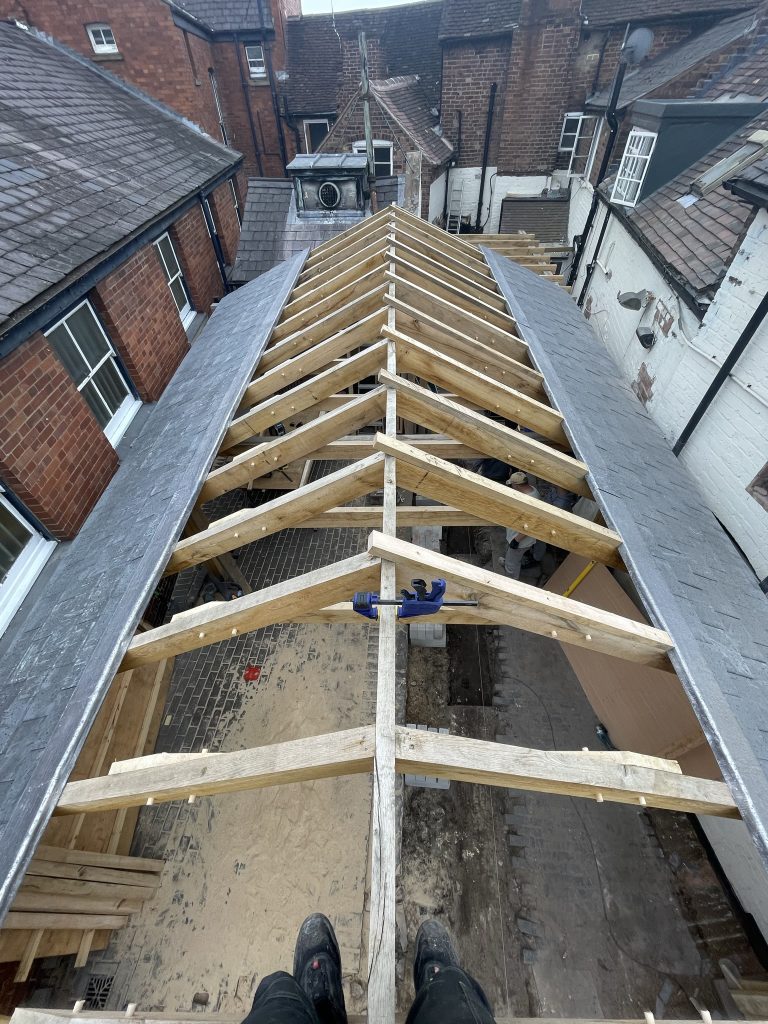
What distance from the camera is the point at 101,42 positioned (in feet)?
Result: 42.3

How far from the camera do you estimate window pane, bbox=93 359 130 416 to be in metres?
6.12

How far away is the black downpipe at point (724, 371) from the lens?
479 centimetres

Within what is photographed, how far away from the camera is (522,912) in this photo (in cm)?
445

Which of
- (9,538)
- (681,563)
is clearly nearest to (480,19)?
(681,563)

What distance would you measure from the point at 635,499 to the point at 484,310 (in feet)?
11.7

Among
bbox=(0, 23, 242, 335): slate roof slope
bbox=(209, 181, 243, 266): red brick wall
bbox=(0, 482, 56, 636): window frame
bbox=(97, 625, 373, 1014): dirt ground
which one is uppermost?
bbox=(0, 23, 242, 335): slate roof slope

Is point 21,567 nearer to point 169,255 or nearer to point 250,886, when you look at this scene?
point 250,886

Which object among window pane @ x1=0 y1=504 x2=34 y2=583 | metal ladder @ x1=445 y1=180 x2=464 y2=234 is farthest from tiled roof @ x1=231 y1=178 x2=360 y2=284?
metal ladder @ x1=445 y1=180 x2=464 y2=234

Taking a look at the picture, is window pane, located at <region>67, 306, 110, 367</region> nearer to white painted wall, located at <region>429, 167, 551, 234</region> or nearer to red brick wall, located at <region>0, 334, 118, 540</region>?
red brick wall, located at <region>0, 334, 118, 540</region>

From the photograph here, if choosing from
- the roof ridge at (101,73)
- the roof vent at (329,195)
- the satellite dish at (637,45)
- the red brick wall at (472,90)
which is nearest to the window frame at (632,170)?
the roof vent at (329,195)

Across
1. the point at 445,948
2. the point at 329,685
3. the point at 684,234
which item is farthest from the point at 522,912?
the point at 684,234

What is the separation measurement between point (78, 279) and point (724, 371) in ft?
23.9

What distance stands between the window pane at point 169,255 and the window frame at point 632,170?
8672mm

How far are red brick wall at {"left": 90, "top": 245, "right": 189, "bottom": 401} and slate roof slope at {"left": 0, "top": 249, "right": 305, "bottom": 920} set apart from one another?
1630mm
